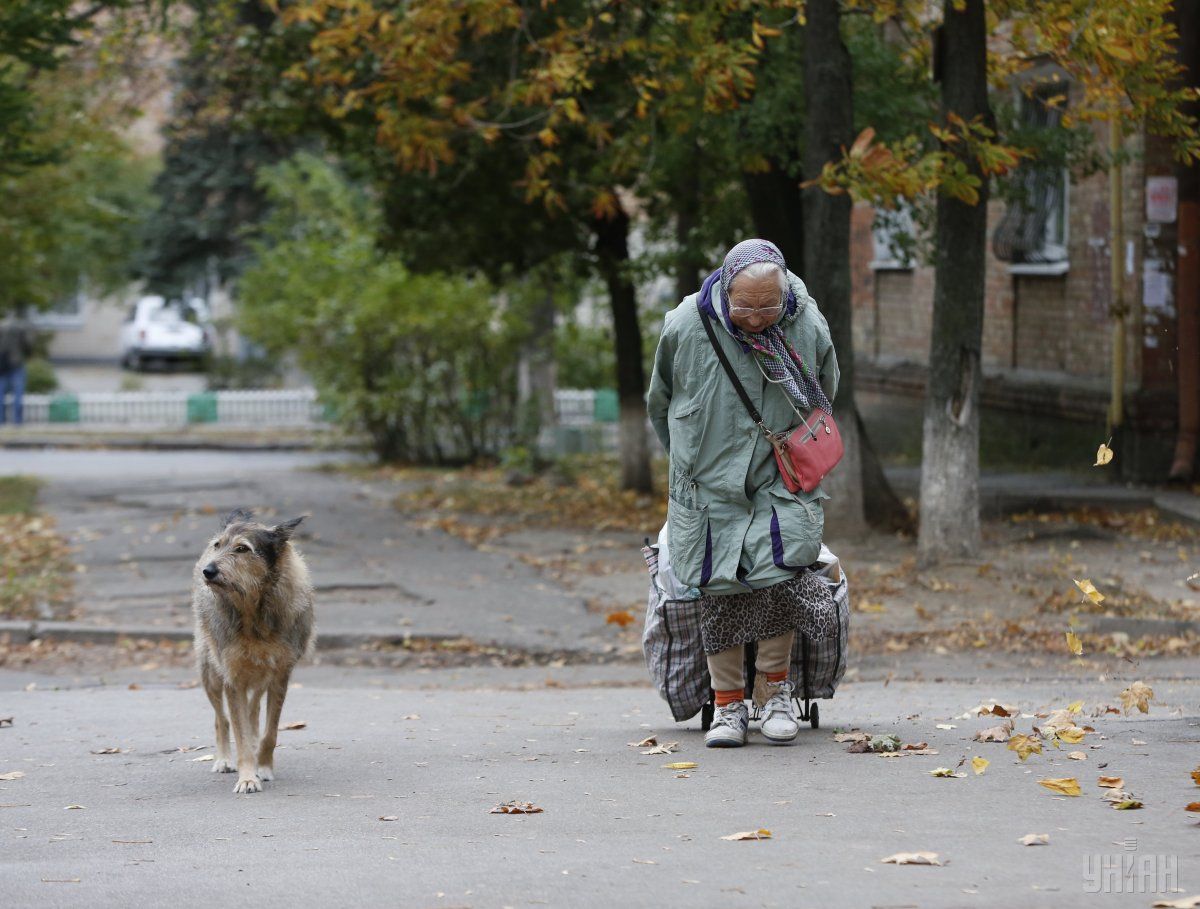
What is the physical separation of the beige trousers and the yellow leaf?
4.38 ft

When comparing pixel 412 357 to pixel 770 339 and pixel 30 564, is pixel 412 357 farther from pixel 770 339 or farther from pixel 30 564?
pixel 770 339

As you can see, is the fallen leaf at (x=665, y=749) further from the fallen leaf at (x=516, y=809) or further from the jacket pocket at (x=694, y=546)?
the fallen leaf at (x=516, y=809)

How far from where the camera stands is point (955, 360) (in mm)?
11859

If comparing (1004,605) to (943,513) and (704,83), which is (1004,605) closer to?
(943,513)

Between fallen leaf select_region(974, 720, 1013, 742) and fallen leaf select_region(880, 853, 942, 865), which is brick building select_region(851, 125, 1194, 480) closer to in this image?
fallen leaf select_region(974, 720, 1013, 742)

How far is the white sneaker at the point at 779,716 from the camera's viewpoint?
6.52 meters

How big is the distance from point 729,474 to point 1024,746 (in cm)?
145

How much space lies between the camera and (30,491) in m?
19.7

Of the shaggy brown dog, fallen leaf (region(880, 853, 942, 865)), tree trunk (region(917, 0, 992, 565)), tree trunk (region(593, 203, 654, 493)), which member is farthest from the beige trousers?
tree trunk (region(593, 203, 654, 493))

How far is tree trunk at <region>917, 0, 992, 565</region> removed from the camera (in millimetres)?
11695

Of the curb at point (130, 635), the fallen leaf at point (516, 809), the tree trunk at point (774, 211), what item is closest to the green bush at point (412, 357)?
the tree trunk at point (774, 211)

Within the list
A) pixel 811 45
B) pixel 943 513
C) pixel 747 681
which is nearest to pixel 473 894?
pixel 747 681

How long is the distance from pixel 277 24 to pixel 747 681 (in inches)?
447

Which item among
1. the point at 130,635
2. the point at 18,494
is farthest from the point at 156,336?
the point at 130,635
